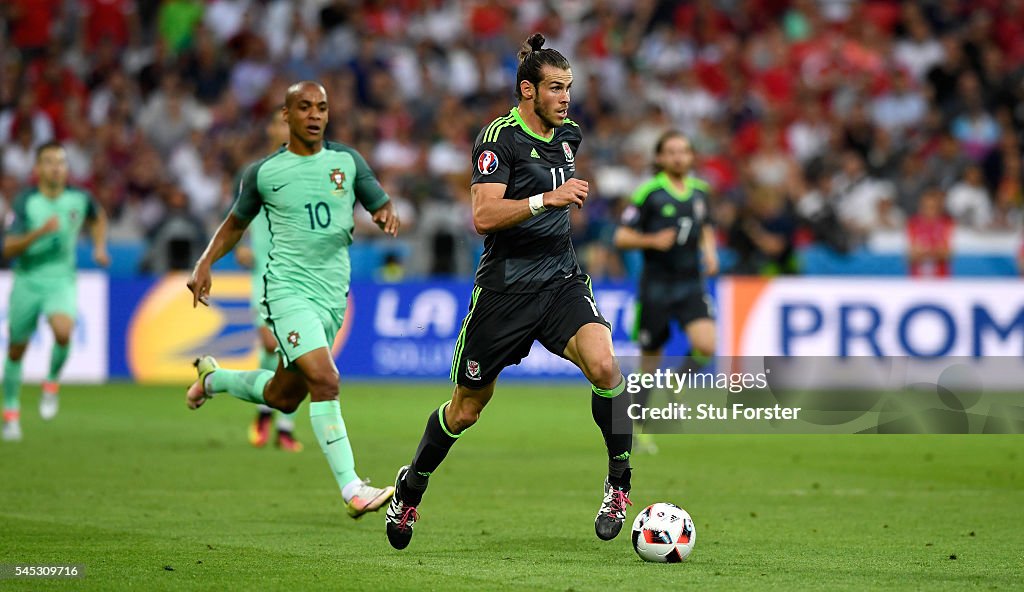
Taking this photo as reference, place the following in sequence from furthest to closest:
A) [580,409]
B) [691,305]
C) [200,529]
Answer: [580,409] < [691,305] < [200,529]

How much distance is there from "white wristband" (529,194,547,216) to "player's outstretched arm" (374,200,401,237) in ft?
5.71

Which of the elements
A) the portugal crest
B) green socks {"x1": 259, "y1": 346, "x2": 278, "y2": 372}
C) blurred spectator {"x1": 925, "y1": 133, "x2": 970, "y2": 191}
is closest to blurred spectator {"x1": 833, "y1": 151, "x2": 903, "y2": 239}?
blurred spectator {"x1": 925, "y1": 133, "x2": 970, "y2": 191}

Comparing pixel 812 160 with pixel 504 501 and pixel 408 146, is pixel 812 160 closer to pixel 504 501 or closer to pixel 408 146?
pixel 408 146

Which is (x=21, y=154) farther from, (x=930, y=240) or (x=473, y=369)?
(x=473, y=369)

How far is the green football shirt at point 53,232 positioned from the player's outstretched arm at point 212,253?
6036mm

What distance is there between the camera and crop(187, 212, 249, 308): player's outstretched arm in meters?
9.41

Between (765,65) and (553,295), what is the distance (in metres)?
17.9

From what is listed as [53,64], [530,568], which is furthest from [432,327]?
[530,568]

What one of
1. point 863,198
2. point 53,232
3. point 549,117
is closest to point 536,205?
point 549,117

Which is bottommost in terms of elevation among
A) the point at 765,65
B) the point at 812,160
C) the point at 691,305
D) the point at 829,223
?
the point at 691,305

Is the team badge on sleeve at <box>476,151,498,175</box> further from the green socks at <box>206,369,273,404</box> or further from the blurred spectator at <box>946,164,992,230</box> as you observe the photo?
the blurred spectator at <box>946,164,992,230</box>

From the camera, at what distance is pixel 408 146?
23.3 metres

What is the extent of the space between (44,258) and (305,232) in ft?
21.0

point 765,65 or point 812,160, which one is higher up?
point 765,65
